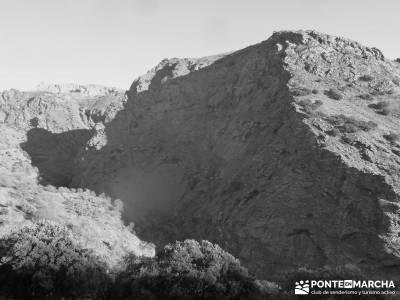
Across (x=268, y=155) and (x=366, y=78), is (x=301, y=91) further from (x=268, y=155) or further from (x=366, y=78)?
(x=366, y=78)

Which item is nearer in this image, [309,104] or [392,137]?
[392,137]

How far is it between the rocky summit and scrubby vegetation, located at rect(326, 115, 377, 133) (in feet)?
0.43

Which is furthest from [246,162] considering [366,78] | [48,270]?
[48,270]

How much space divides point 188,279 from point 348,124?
3111 cm

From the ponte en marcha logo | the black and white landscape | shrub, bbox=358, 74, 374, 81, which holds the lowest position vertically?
the ponte en marcha logo

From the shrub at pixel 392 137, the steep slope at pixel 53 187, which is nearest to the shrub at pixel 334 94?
the shrub at pixel 392 137

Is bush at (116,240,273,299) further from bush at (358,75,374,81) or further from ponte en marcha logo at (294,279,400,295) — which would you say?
bush at (358,75,374,81)

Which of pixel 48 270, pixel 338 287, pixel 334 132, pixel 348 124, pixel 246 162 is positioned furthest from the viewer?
pixel 246 162

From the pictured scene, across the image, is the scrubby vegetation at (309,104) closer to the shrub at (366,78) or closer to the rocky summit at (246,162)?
the rocky summit at (246,162)

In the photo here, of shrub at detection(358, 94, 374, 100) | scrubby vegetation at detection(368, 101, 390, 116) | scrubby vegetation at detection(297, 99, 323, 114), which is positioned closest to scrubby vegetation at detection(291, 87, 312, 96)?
scrubby vegetation at detection(297, 99, 323, 114)

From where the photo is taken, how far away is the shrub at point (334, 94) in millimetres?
62188

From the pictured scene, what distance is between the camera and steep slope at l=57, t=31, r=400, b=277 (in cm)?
4609

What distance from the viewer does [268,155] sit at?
57.6 metres

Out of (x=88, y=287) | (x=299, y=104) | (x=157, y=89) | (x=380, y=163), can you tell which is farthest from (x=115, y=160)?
(x=88, y=287)
